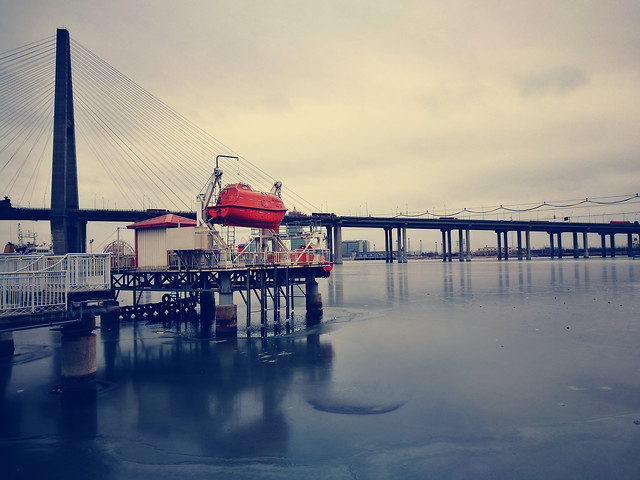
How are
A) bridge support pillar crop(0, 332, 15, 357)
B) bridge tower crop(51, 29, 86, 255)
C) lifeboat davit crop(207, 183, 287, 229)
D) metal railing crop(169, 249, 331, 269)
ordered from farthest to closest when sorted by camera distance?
1. bridge tower crop(51, 29, 86, 255)
2. lifeboat davit crop(207, 183, 287, 229)
3. metal railing crop(169, 249, 331, 269)
4. bridge support pillar crop(0, 332, 15, 357)

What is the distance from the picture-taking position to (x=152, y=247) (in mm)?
35594

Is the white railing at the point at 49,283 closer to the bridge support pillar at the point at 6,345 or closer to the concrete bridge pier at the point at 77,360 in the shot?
the concrete bridge pier at the point at 77,360

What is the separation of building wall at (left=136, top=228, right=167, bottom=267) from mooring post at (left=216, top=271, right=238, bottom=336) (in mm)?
5465

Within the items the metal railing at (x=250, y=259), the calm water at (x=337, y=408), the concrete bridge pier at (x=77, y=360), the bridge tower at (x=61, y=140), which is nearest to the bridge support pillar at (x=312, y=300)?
the metal railing at (x=250, y=259)

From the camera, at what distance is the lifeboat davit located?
1407 inches

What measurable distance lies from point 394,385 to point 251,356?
11460mm

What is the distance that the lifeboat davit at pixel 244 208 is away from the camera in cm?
3575

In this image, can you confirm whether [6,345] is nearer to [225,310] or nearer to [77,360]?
[77,360]

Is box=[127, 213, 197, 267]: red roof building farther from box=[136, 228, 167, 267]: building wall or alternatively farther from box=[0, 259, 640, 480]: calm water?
box=[0, 259, 640, 480]: calm water

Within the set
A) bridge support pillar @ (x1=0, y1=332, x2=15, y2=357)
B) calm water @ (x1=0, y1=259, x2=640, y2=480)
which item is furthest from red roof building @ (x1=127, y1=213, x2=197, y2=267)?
bridge support pillar @ (x1=0, y1=332, x2=15, y2=357)

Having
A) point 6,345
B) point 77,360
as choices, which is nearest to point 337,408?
point 77,360

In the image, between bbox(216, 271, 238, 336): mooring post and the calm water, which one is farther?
bbox(216, 271, 238, 336): mooring post

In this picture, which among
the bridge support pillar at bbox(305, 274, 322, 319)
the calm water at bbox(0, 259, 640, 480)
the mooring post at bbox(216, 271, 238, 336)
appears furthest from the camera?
the bridge support pillar at bbox(305, 274, 322, 319)

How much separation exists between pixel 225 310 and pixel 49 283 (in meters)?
16.5
